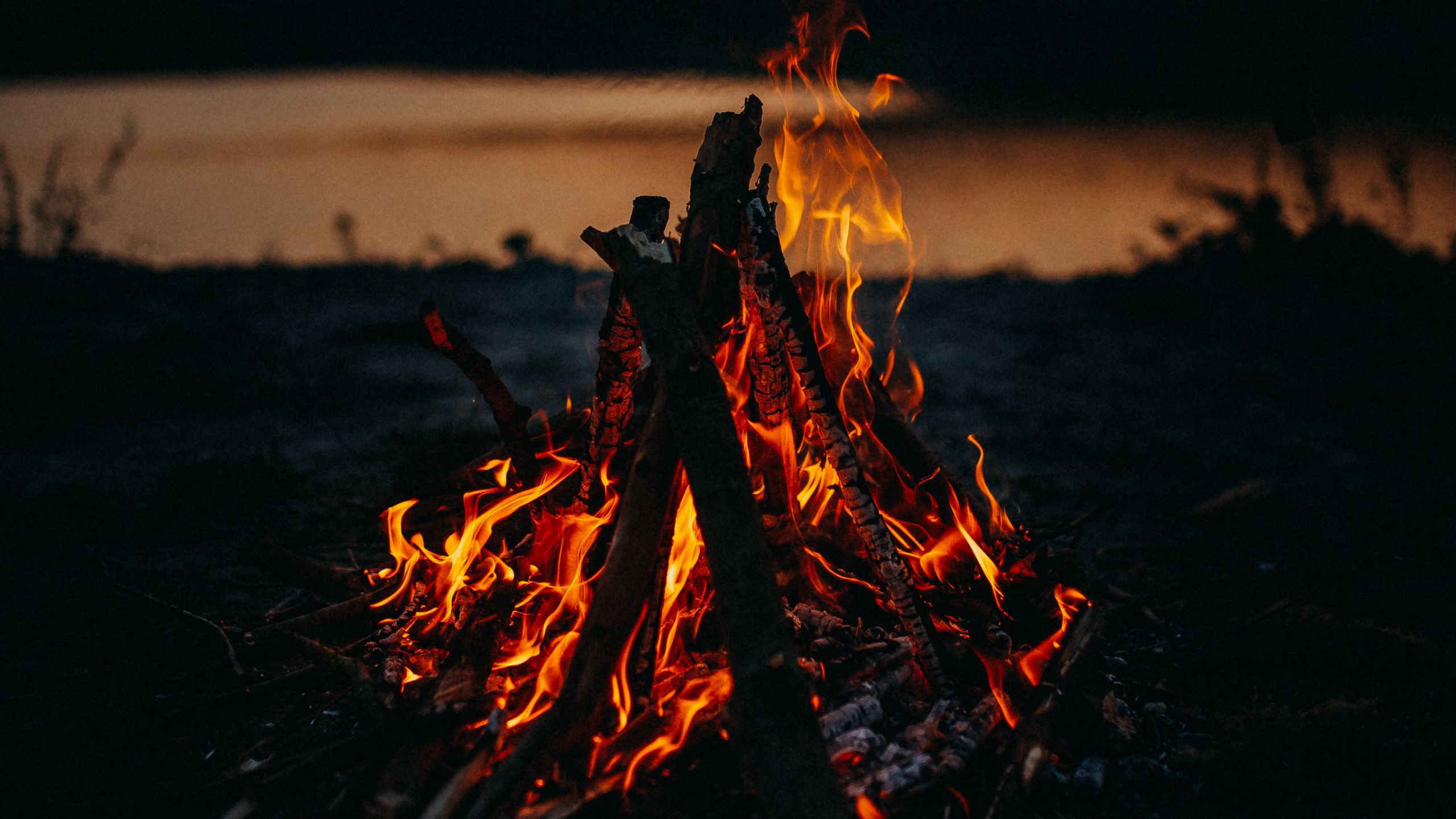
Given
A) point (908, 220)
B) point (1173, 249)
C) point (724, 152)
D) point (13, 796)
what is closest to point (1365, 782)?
point (908, 220)

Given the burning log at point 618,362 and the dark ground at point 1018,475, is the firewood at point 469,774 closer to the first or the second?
the dark ground at point 1018,475

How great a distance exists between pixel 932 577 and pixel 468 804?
1977mm

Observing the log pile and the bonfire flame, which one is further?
the bonfire flame

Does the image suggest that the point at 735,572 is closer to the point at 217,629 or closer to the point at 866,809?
the point at 866,809

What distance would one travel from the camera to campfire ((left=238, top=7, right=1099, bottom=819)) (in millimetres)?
2295

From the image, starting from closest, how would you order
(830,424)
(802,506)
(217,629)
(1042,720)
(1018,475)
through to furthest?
1. (1042,720)
2. (830,424)
3. (217,629)
4. (802,506)
5. (1018,475)

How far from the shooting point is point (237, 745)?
283 cm

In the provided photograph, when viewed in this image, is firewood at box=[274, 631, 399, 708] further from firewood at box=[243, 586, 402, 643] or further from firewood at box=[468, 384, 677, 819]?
firewood at box=[468, 384, 677, 819]

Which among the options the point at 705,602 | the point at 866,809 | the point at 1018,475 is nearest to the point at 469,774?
the point at 705,602

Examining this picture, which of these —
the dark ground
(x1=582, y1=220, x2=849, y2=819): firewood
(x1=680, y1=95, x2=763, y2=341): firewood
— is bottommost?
the dark ground

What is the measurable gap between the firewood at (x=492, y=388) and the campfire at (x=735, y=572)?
0.05 ft

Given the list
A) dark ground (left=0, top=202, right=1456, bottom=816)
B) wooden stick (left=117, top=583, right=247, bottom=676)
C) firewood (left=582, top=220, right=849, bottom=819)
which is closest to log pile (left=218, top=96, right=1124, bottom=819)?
firewood (left=582, top=220, right=849, bottom=819)

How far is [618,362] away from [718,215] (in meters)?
0.69

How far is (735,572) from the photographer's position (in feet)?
7.29
